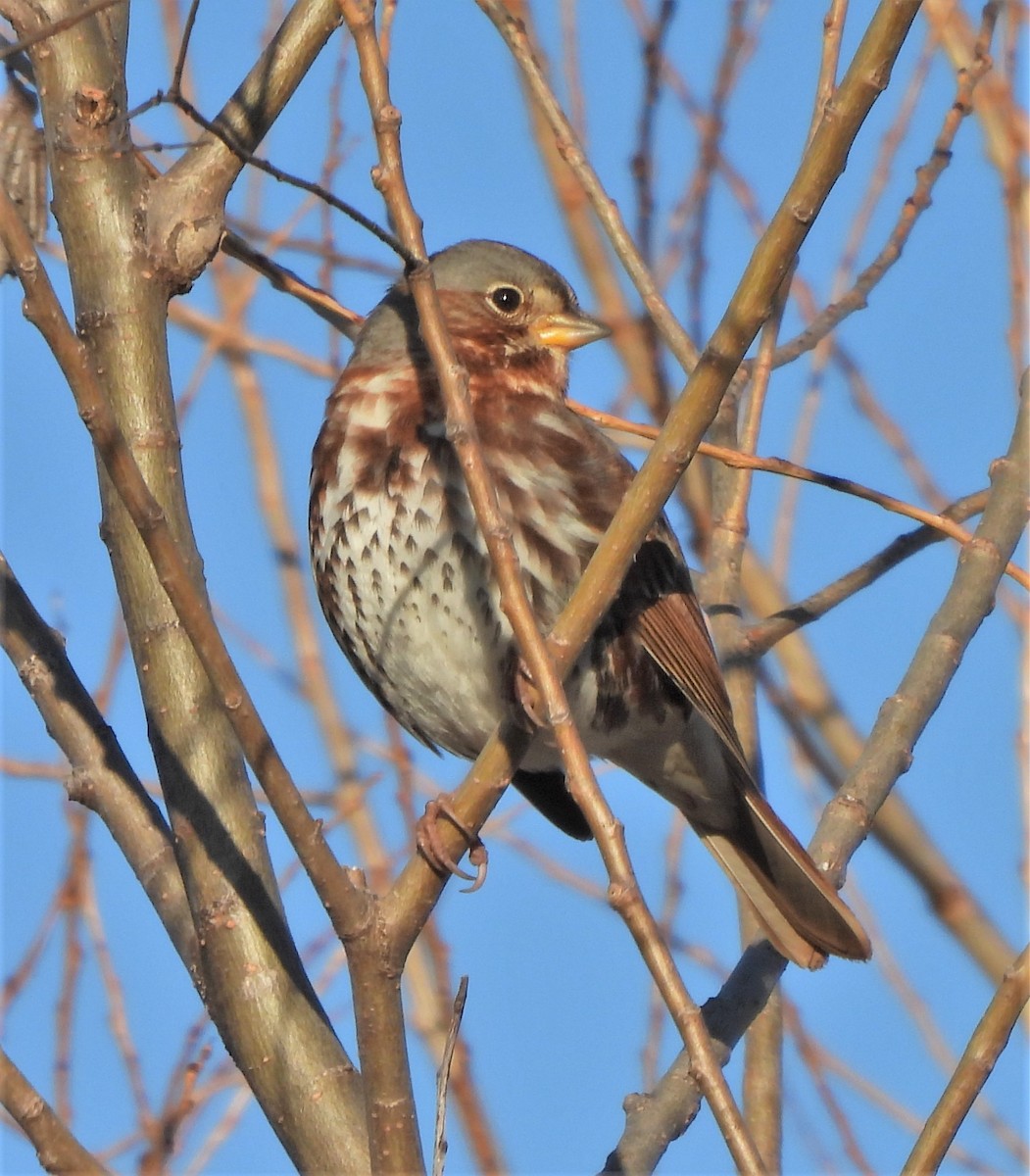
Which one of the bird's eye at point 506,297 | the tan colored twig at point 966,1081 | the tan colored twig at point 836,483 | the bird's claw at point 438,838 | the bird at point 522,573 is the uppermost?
the bird's eye at point 506,297

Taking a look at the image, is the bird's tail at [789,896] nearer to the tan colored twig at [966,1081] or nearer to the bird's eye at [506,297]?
the bird's eye at [506,297]

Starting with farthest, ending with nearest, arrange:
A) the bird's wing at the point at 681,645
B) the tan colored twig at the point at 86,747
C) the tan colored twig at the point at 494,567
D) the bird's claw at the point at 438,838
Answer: the bird's wing at the point at 681,645 → the tan colored twig at the point at 86,747 → the bird's claw at the point at 438,838 → the tan colored twig at the point at 494,567

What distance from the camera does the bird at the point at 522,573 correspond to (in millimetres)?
3939

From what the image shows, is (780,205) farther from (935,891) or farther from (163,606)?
(935,891)

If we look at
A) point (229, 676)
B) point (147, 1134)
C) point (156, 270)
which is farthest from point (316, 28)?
point (147, 1134)

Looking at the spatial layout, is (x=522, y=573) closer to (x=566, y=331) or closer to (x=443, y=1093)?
(x=566, y=331)

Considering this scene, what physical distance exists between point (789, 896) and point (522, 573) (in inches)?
40.7

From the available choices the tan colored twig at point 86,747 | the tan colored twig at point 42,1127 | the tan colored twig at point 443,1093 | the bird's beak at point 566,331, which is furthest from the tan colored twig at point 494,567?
the bird's beak at point 566,331

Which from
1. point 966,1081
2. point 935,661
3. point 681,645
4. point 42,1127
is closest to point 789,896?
point 681,645

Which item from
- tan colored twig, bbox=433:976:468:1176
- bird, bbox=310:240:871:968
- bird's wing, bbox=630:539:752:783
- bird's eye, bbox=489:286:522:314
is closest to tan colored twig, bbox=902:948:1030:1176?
tan colored twig, bbox=433:976:468:1176

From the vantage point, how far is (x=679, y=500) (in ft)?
15.9

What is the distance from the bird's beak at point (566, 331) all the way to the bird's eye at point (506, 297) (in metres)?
0.08

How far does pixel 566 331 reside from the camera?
184 inches

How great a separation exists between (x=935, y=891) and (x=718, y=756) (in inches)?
27.8
